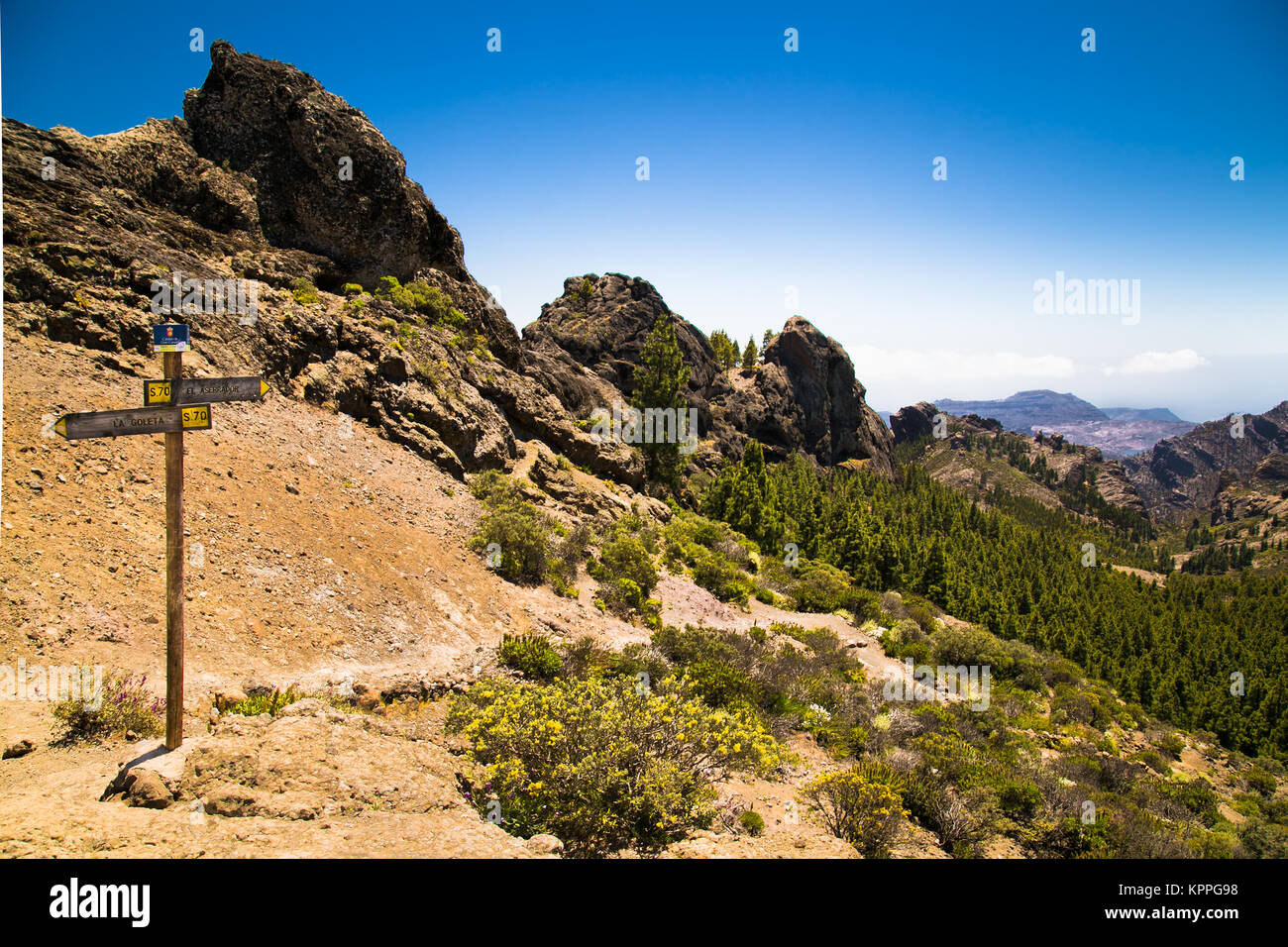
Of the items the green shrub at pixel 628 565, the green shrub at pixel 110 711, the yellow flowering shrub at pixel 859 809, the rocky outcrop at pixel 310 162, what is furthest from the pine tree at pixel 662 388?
the green shrub at pixel 110 711

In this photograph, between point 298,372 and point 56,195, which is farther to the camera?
point 298,372

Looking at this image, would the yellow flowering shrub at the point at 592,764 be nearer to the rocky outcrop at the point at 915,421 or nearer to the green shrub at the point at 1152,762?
the green shrub at the point at 1152,762

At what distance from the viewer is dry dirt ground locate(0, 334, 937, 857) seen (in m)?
5.61

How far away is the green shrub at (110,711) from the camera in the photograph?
252 inches

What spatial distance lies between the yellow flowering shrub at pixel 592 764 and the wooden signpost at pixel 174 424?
3.62 meters

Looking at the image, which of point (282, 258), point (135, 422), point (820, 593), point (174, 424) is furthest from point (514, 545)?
point (820, 593)

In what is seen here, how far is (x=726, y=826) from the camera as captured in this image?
7.95 metres

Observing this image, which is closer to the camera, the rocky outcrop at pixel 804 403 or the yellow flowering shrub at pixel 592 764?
the yellow flowering shrub at pixel 592 764

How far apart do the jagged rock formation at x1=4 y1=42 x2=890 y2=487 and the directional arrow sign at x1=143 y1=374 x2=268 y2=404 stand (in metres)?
9.14

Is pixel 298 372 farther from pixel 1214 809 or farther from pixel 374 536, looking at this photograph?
pixel 1214 809

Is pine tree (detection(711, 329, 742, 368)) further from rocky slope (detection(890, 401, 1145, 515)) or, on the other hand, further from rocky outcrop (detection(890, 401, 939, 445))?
rocky outcrop (detection(890, 401, 939, 445))

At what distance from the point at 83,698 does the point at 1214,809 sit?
92.2ft

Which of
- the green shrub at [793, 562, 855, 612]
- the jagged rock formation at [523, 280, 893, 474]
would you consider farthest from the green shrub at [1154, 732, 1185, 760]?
the jagged rock formation at [523, 280, 893, 474]
